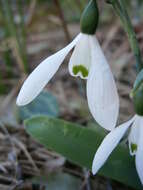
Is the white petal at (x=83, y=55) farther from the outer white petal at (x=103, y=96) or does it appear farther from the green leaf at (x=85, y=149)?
the green leaf at (x=85, y=149)

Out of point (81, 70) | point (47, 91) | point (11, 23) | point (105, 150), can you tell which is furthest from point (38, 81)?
point (11, 23)

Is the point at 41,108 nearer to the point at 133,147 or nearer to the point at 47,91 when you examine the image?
the point at 47,91

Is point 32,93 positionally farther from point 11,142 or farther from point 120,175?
point 11,142

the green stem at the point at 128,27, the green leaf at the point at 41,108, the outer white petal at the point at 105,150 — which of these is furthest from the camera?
the green leaf at the point at 41,108

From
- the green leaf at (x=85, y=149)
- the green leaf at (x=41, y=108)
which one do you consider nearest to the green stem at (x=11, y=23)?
the green leaf at (x=41, y=108)

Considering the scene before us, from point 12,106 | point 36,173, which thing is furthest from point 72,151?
point 12,106

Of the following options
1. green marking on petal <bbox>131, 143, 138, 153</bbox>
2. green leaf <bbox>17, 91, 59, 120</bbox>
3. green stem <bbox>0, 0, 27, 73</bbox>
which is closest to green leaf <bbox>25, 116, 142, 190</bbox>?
green marking on petal <bbox>131, 143, 138, 153</bbox>

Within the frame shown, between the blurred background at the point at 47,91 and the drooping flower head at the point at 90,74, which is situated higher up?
the drooping flower head at the point at 90,74
